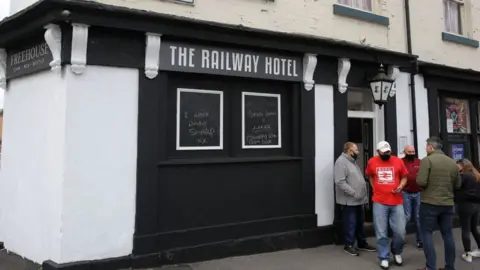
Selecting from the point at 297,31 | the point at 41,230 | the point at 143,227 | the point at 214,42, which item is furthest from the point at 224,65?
the point at 41,230

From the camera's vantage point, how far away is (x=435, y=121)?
889cm

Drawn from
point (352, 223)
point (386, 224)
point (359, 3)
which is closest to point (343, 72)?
point (359, 3)

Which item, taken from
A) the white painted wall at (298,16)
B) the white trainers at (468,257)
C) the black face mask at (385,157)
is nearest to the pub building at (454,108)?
the white painted wall at (298,16)

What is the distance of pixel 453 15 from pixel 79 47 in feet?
28.6

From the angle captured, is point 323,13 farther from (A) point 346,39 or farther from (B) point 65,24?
(B) point 65,24

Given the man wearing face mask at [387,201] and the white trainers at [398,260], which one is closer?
the man wearing face mask at [387,201]

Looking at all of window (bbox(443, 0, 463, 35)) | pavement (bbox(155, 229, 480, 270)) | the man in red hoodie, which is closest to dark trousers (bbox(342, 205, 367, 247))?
pavement (bbox(155, 229, 480, 270))

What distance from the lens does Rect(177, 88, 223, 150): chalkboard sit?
6.05 m

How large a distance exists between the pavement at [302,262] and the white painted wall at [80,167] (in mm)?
429

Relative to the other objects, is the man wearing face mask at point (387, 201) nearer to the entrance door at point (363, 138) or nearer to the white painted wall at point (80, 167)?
the entrance door at point (363, 138)

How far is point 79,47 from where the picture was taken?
5.12m

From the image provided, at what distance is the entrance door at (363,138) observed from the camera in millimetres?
8273

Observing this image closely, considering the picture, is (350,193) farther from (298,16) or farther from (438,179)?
(298,16)

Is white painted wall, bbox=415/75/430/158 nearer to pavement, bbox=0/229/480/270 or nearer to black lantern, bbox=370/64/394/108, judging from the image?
black lantern, bbox=370/64/394/108
